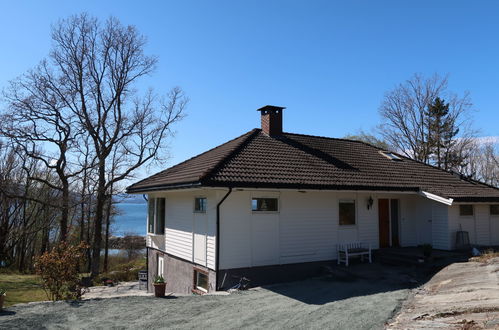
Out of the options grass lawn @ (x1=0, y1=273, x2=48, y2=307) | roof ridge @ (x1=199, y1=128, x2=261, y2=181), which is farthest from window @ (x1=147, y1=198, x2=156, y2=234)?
grass lawn @ (x1=0, y1=273, x2=48, y2=307)

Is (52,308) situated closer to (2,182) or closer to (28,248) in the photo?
(2,182)

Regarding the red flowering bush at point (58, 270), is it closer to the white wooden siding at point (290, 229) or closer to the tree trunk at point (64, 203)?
the white wooden siding at point (290, 229)

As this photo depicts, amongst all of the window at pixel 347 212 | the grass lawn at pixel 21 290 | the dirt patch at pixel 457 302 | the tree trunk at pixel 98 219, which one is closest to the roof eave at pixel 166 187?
the window at pixel 347 212

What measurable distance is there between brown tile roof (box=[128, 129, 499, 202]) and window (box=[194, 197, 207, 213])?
0.88 m

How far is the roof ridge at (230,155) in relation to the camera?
10.4 metres

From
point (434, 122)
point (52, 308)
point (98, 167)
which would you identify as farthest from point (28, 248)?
point (434, 122)

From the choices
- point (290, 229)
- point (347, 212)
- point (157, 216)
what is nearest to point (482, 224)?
point (347, 212)

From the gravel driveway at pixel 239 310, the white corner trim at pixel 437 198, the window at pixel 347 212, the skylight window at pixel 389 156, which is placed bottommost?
the gravel driveway at pixel 239 310

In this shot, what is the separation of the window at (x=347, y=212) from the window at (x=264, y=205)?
2943mm

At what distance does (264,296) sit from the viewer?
9391 millimetres

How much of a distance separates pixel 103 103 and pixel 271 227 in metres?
20.0

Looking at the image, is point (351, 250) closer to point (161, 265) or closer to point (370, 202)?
point (370, 202)

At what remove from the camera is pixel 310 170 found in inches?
512

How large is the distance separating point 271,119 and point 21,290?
18.1 metres
